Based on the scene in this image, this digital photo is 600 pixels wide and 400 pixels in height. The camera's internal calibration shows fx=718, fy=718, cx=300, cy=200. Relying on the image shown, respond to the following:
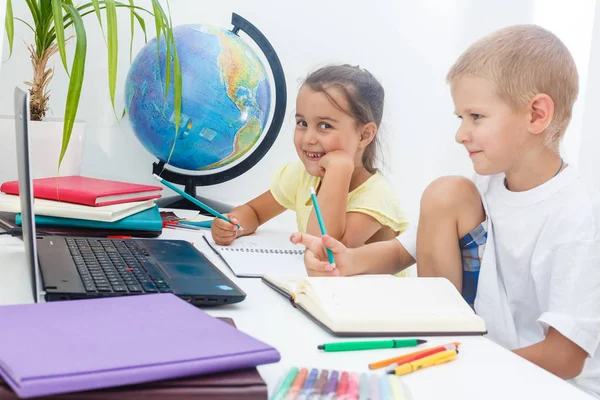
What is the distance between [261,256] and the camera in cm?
115

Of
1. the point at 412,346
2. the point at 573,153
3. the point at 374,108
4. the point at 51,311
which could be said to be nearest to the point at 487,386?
the point at 412,346

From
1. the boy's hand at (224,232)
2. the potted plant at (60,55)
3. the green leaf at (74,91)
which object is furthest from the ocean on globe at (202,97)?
the green leaf at (74,91)

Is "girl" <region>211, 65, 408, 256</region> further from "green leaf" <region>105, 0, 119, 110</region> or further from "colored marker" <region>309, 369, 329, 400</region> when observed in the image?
"colored marker" <region>309, 369, 329, 400</region>

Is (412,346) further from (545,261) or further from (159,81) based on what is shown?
(159,81)

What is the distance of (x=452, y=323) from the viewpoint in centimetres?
71

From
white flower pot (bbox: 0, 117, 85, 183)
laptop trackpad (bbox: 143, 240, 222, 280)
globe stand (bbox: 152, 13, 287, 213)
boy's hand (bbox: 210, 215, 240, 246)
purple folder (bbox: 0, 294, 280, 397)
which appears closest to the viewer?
purple folder (bbox: 0, 294, 280, 397)

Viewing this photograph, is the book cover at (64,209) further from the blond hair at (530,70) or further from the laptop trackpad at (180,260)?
the blond hair at (530,70)

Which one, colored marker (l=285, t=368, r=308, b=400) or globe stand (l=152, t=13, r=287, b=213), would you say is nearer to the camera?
colored marker (l=285, t=368, r=308, b=400)

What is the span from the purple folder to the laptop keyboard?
0.37 feet

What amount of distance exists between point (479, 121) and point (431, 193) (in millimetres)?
135

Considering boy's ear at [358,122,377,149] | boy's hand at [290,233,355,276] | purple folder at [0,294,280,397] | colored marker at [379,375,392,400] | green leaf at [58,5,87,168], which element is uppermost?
green leaf at [58,5,87,168]

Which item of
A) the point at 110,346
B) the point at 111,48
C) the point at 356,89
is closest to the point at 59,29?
the point at 111,48

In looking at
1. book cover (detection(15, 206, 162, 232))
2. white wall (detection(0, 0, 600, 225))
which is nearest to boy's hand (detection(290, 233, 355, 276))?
book cover (detection(15, 206, 162, 232))

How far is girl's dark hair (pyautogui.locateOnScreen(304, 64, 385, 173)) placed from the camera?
60.4 inches
